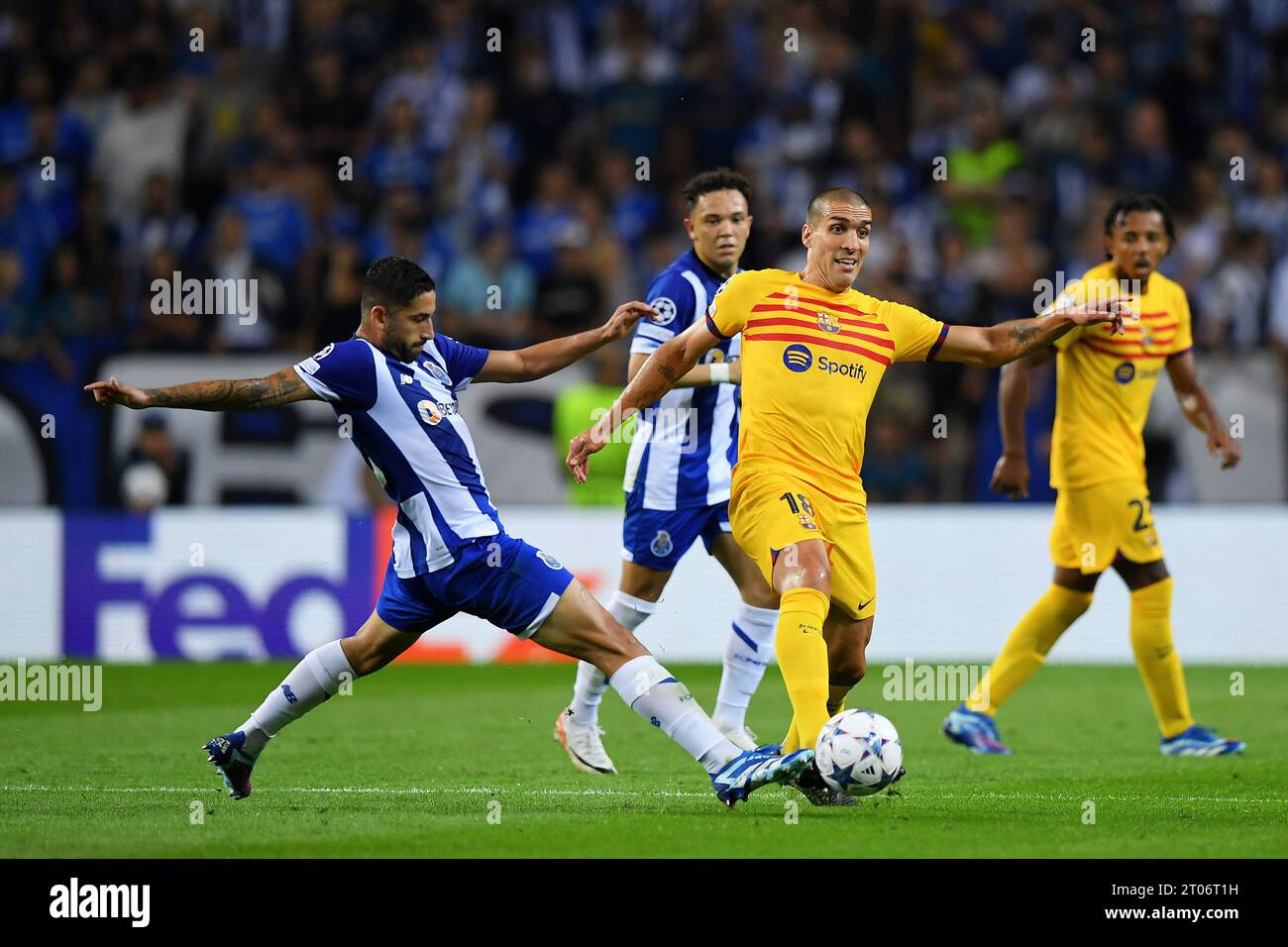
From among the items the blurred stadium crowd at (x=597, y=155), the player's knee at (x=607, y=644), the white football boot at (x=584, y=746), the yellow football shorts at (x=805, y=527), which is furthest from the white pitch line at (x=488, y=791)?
the blurred stadium crowd at (x=597, y=155)

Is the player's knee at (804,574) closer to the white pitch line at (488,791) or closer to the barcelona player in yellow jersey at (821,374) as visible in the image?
the barcelona player in yellow jersey at (821,374)

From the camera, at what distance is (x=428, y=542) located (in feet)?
22.3

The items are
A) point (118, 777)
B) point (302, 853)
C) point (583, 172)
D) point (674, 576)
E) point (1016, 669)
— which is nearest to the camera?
point (302, 853)

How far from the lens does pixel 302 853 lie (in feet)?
19.3

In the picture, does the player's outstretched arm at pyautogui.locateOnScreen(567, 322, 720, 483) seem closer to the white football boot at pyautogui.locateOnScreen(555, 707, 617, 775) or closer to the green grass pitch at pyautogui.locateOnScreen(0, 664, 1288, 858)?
the green grass pitch at pyautogui.locateOnScreen(0, 664, 1288, 858)

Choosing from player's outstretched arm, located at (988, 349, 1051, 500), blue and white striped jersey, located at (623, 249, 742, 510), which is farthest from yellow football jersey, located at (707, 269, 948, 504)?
player's outstretched arm, located at (988, 349, 1051, 500)

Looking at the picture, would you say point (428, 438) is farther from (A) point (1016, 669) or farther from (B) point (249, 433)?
(B) point (249, 433)

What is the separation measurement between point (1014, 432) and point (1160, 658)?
4.33ft

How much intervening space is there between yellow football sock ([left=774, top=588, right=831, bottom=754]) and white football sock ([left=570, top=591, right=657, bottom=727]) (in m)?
1.69

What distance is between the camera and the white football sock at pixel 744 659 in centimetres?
834

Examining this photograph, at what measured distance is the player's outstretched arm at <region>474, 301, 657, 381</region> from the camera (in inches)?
282

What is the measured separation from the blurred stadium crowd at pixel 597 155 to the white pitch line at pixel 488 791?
7.34 metres

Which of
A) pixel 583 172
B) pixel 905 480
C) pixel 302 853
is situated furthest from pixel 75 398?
pixel 302 853
